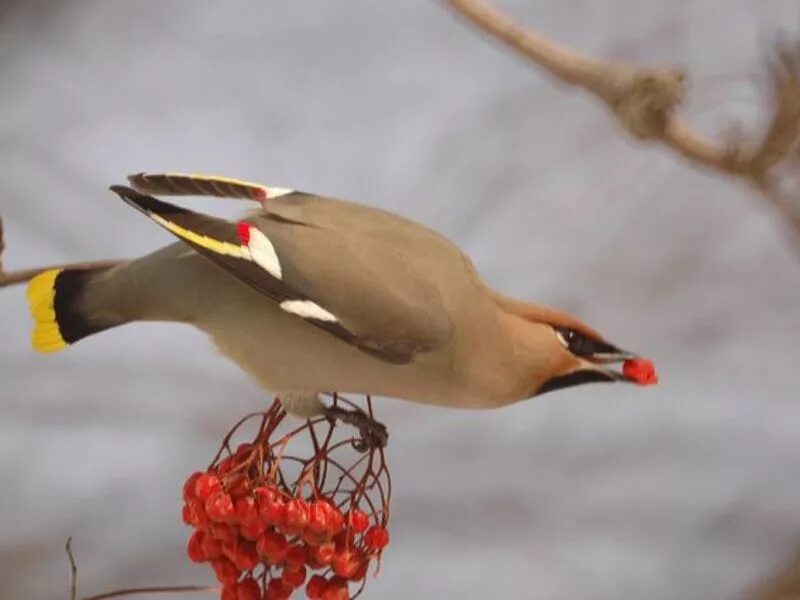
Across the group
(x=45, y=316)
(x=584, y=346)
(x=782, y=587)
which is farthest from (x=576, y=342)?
(x=782, y=587)

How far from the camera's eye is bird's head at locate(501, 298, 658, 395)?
827 mm

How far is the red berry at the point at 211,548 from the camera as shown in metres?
0.85

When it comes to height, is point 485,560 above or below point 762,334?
below

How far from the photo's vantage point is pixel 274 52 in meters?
1.71

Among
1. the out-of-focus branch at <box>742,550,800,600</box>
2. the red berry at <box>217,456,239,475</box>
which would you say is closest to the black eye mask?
the red berry at <box>217,456,239,475</box>

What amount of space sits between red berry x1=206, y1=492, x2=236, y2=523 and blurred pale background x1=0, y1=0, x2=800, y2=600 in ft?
2.74

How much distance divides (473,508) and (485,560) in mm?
71

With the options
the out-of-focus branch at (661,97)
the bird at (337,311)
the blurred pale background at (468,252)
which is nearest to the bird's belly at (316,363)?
the bird at (337,311)

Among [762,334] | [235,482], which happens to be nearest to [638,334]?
[762,334]

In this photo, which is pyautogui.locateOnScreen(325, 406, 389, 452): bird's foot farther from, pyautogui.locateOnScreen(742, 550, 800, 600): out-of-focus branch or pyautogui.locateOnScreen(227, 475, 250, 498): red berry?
pyautogui.locateOnScreen(742, 550, 800, 600): out-of-focus branch

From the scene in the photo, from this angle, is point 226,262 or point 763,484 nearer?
point 226,262

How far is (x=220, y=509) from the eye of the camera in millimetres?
819

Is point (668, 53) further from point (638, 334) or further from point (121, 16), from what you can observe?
point (121, 16)

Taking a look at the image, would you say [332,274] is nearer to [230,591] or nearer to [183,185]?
[183,185]
